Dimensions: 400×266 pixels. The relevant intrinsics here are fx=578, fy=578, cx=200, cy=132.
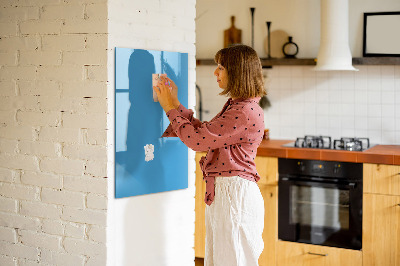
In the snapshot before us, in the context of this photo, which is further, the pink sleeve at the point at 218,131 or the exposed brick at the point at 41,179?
the exposed brick at the point at 41,179

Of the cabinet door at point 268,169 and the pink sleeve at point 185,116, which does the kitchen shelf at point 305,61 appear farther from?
the pink sleeve at point 185,116

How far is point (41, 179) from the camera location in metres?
2.94

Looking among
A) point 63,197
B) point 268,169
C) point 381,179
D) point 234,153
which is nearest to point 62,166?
point 63,197

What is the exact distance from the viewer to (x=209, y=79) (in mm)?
5051

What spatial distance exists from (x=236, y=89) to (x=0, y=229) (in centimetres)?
150

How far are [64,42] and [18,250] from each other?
1133mm

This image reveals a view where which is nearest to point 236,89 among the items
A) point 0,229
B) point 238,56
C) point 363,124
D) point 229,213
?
point 238,56

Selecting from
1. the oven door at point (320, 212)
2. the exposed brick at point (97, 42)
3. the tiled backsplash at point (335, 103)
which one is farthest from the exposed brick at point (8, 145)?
the tiled backsplash at point (335, 103)

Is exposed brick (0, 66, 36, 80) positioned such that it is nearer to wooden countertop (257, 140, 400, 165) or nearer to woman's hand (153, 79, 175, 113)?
woman's hand (153, 79, 175, 113)

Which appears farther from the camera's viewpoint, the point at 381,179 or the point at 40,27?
the point at 381,179

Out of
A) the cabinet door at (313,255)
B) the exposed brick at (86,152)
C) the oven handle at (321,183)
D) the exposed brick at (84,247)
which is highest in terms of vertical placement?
the exposed brick at (86,152)

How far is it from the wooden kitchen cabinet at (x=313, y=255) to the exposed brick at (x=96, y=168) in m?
1.91

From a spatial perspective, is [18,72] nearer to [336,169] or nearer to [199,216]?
[199,216]

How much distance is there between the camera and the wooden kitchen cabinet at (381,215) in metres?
3.79
